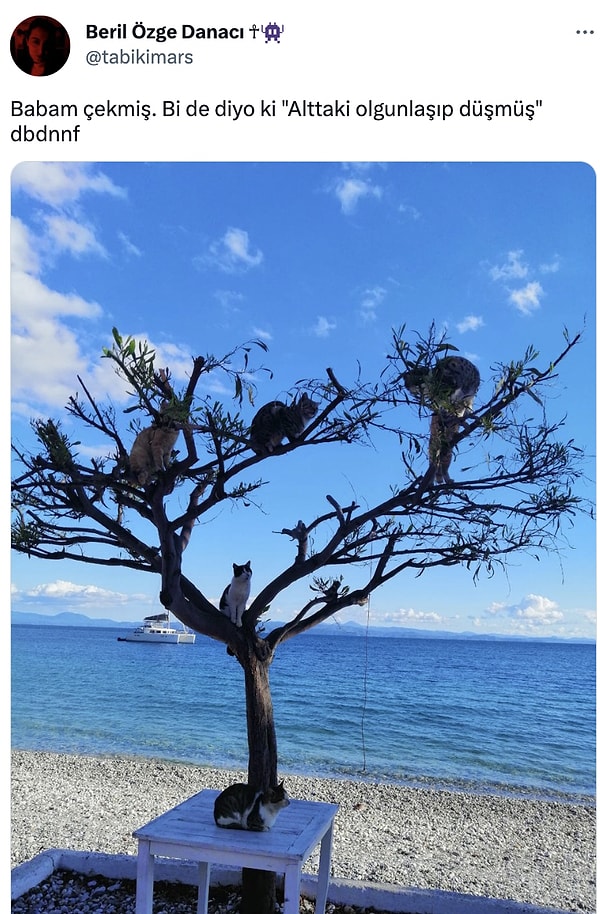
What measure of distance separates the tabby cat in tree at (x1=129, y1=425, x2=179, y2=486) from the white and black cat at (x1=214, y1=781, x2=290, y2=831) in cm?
119

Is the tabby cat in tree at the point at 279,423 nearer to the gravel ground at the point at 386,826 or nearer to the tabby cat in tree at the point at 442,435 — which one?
the tabby cat in tree at the point at 442,435

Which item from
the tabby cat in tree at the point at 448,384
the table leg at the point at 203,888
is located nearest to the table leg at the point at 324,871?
the table leg at the point at 203,888

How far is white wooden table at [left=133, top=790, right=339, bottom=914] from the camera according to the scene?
7.09ft

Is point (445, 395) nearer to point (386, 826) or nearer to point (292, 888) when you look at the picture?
point (292, 888)

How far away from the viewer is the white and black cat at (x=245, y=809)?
238 cm

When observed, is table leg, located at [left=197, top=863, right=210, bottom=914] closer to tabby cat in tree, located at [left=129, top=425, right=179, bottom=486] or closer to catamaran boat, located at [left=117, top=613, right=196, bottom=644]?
tabby cat in tree, located at [left=129, top=425, right=179, bottom=486]

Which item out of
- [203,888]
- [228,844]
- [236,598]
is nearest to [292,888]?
[228,844]

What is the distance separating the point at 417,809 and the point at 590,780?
5.45 meters

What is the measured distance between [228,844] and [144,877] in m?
0.38
